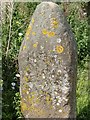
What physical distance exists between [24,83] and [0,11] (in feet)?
10.3

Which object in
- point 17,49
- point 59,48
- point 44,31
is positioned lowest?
point 17,49

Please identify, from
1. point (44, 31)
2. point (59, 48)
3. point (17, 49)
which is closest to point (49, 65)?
point (59, 48)

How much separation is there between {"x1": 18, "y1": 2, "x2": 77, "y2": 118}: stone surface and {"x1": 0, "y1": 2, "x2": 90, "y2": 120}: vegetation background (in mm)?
1475

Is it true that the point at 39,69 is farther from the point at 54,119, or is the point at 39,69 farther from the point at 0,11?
the point at 0,11

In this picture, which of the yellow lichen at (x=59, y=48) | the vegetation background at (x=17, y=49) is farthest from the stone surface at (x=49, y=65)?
the vegetation background at (x=17, y=49)

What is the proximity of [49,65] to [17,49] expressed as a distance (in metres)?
3.04

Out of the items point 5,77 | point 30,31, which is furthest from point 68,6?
point 30,31

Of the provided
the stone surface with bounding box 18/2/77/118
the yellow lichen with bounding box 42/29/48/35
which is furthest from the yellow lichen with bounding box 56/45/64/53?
the yellow lichen with bounding box 42/29/48/35

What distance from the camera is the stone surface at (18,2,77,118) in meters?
3.82

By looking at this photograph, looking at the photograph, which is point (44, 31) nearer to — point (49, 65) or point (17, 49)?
point (49, 65)

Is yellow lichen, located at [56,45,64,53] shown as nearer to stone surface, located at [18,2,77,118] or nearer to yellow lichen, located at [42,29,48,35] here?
stone surface, located at [18,2,77,118]

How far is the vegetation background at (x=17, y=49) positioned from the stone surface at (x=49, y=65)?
1475 millimetres

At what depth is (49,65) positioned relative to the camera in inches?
151

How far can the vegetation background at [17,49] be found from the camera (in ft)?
18.4
